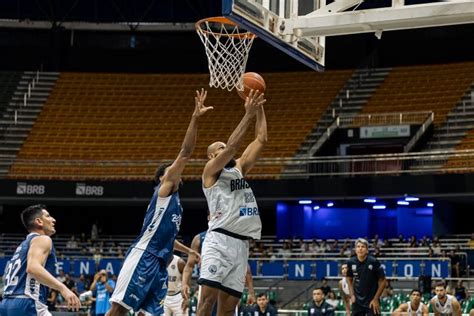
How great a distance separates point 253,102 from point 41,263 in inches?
93.8

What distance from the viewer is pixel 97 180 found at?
33.2 metres

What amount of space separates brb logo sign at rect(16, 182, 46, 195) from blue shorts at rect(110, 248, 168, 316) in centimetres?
2362

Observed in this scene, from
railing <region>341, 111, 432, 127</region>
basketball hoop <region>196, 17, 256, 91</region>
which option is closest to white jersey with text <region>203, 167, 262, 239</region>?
basketball hoop <region>196, 17, 256, 91</region>

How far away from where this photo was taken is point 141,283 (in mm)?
10031

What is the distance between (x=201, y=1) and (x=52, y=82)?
6587 millimetres

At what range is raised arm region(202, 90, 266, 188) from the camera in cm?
927

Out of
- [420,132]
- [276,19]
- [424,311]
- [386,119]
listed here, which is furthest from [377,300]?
[386,119]

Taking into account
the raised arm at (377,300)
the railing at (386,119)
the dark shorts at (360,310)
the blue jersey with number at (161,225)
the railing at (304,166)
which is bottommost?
the dark shorts at (360,310)

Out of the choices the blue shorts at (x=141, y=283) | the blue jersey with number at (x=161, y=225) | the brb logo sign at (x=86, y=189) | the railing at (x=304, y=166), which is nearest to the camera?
the blue shorts at (x=141, y=283)

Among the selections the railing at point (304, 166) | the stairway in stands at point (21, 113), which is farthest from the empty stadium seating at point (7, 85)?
the railing at point (304, 166)

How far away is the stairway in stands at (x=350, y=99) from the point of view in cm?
3353

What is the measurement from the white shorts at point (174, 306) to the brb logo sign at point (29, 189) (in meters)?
17.8

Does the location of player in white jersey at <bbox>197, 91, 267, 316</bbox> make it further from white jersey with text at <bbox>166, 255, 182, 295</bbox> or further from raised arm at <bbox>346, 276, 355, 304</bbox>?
white jersey with text at <bbox>166, 255, 182, 295</bbox>

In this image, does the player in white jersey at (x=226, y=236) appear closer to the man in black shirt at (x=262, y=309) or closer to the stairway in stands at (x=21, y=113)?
the man in black shirt at (x=262, y=309)
